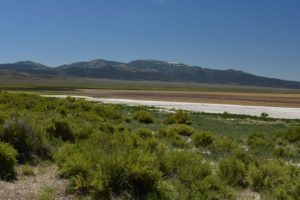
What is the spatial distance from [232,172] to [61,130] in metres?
6.74

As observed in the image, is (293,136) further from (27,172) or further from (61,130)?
(27,172)

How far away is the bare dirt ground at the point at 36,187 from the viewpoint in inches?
194

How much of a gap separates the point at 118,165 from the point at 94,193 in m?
0.74

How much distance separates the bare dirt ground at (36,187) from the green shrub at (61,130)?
11.0 ft

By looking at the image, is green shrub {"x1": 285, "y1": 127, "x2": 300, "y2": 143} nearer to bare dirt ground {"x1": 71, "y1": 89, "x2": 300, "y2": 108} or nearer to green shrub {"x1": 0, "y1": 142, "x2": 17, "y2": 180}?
green shrub {"x1": 0, "y1": 142, "x2": 17, "y2": 180}

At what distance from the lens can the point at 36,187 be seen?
5441mm

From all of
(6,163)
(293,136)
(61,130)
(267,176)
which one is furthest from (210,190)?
(293,136)

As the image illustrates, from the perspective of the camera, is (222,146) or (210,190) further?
(222,146)

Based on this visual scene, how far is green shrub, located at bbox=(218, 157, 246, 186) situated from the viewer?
247 inches

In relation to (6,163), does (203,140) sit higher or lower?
lower

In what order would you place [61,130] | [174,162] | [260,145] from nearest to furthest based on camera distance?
1. [174,162]
2. [61,130]
3. [260,145]

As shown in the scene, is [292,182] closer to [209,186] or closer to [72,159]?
[209,186]

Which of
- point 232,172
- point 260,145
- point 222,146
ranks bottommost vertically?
point 260,145

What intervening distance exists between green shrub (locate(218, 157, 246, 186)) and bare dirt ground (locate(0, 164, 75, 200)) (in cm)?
388
